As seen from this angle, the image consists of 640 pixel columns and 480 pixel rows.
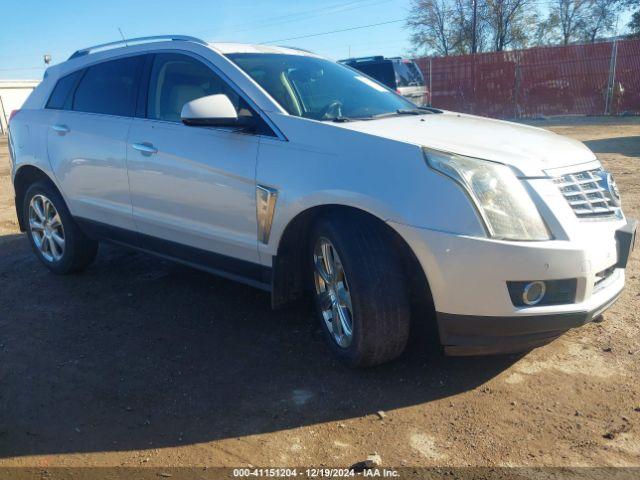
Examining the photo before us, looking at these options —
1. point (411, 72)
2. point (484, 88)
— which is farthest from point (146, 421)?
point (484, 88)

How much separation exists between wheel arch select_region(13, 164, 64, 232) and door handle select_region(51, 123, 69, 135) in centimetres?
43

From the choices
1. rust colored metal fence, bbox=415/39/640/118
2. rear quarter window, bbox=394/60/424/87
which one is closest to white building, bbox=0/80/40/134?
rust colored metal fence, bbox=415/39/640/118

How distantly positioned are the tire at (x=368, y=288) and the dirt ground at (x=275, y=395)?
8.5 inches

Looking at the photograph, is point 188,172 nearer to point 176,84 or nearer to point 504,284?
point 176,84

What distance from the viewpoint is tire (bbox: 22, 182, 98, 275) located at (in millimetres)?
4996

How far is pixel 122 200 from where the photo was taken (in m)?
4.32

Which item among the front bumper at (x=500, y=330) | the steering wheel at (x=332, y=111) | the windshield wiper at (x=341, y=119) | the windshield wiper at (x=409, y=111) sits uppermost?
the steering wheel at (x=332, y=111)

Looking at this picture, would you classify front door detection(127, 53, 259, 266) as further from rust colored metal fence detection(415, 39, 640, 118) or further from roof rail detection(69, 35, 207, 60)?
rust colored metal fence detection(415, 39, 640, 118)

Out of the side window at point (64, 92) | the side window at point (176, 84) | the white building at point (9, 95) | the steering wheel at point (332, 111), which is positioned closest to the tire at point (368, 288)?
the steering wheel at point (332, 111)

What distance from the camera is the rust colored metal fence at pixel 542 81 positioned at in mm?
20047

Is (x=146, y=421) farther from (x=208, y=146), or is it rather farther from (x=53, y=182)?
(x=53, y=182)

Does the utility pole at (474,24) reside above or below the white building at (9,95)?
above

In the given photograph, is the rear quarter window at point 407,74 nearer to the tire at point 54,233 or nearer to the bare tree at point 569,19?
the tire at point 54,233

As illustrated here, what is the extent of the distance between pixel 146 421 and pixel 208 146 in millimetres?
1668
